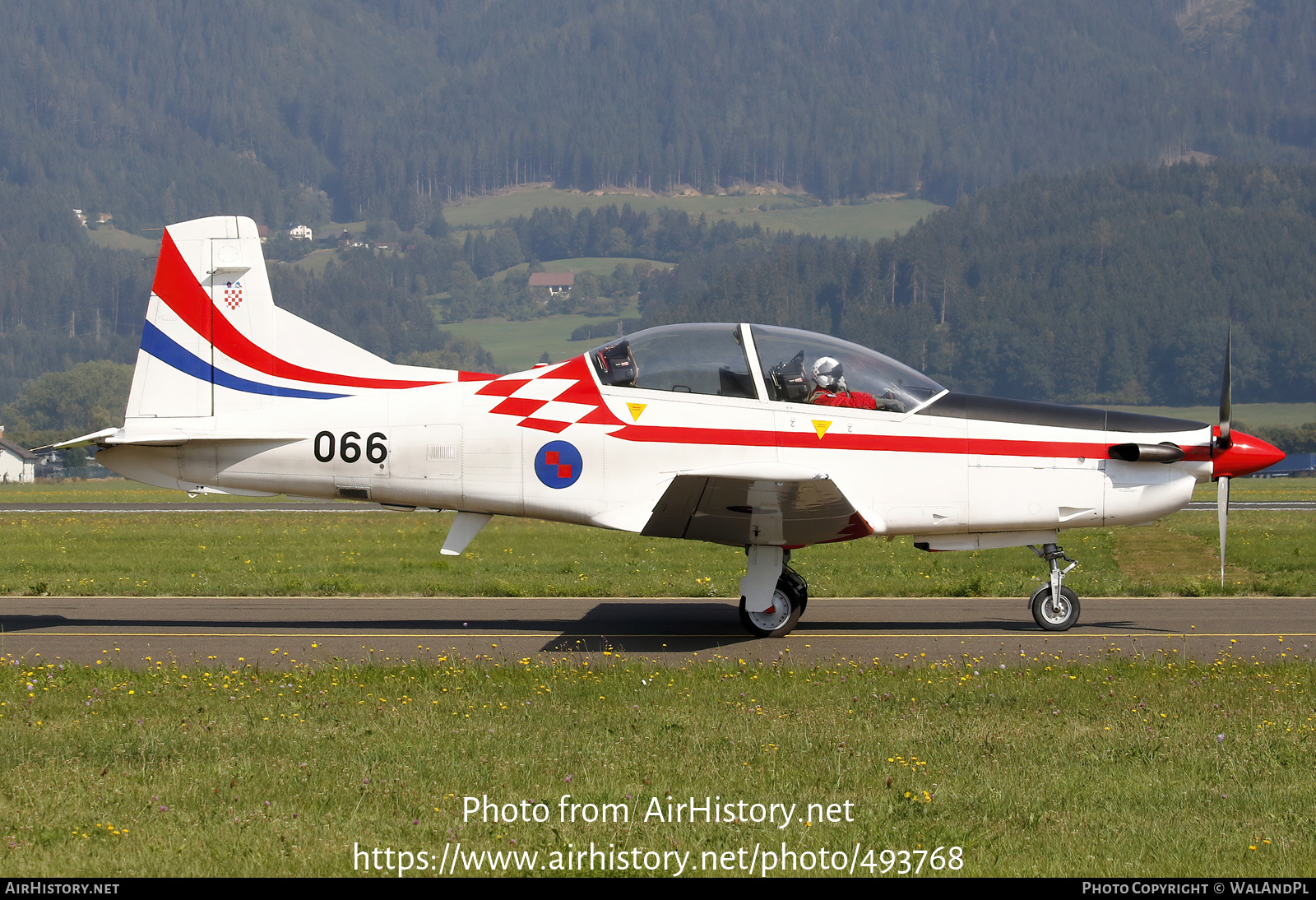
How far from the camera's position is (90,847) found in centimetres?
583

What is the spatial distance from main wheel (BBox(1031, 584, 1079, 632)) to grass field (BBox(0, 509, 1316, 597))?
315cm

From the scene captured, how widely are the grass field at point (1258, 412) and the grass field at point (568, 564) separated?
10009 centimetres

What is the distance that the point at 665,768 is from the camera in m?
7.03

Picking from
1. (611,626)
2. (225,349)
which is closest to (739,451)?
(611,626)

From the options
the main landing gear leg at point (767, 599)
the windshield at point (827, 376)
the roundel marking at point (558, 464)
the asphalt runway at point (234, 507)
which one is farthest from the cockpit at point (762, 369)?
the asphalt runway at point (234, 507)

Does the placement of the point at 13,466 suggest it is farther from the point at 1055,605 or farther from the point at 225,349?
the point at 1055,605

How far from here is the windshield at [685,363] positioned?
37.3 ft

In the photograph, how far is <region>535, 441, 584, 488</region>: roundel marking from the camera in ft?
38.0

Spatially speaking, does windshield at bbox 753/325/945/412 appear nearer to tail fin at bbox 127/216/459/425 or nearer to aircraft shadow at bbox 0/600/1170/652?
aircraft shadow at bbox 0/600/1170/652

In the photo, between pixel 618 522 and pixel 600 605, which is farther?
pixel 600 605

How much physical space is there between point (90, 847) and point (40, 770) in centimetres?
144

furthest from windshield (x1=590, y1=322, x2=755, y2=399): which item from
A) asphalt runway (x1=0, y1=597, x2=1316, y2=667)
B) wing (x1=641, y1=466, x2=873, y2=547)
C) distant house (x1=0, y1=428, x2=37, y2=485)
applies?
distant house (x1=0, y1=428, x2=37, y2=485)

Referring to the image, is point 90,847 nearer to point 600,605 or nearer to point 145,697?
point 145,697

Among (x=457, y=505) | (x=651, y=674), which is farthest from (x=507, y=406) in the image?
(x=651, y=674)
